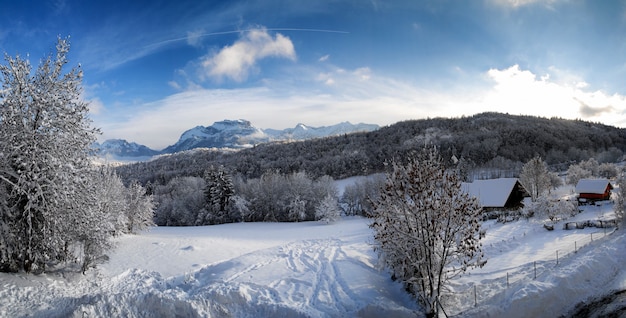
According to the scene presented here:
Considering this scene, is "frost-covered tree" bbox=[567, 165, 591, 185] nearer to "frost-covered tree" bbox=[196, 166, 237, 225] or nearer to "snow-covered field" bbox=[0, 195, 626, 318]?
"snow-covered field" bbox=[0, 195, 626, 318]

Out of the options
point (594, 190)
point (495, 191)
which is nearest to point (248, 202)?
point (495, 191)

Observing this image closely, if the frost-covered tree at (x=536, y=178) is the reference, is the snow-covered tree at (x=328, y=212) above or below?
below

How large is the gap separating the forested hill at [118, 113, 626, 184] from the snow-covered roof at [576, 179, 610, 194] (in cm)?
3456

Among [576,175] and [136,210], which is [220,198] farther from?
[576,175]

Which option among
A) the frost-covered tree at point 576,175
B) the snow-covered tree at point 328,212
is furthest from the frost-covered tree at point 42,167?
the frost-covered tree at point 576,175

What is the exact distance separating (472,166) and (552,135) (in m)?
56.7

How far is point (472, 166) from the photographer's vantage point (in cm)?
10581

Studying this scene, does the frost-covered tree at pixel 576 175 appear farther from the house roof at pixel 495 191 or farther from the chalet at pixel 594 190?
the house roof at pixel 495 191

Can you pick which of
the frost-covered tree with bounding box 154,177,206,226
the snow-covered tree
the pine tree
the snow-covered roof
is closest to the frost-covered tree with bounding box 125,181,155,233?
the pine tree

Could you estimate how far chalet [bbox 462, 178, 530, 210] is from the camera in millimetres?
46469

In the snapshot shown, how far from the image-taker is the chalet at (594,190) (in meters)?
48.2

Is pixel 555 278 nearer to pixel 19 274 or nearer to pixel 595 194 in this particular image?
pixel 19 274

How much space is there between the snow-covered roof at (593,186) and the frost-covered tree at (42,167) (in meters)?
61.7

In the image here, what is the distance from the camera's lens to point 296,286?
1694cm
